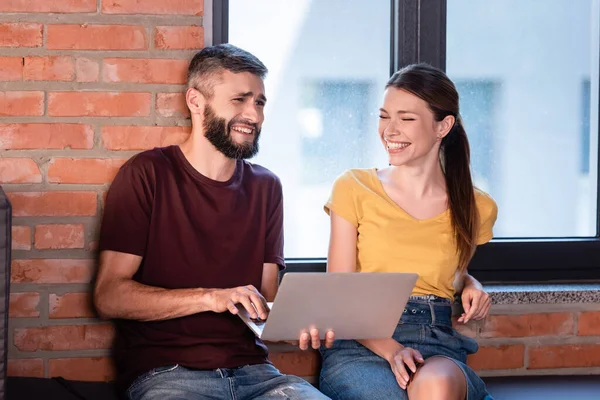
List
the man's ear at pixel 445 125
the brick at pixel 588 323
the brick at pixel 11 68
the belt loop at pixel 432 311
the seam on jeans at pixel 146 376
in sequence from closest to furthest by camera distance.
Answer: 1. the seam on jeans at pixel 146 376
2. the brick at pixel 11 68
3. the belt loop at pixel 432 311
4. the man's ear at pixel 445 125
5. the brick at pixel 588 323

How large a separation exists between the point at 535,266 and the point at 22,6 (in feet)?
5.55

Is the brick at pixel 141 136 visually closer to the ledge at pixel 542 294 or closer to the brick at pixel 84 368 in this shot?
the brick at pixel 84 368

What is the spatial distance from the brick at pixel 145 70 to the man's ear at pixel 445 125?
2.37 feet


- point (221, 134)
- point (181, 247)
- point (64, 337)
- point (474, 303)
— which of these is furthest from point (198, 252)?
point (474, 303)

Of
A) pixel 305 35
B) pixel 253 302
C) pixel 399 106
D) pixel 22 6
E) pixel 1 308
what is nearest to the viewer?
pixel 1 308

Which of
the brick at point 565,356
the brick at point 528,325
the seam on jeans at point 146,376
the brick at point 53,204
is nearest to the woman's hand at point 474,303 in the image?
the brick at point 528,325

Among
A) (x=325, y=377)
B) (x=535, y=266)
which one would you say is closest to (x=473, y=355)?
(x=535, y=266)

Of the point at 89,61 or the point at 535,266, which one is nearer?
the point at 89,61

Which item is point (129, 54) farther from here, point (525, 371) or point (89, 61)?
point (525, 371)

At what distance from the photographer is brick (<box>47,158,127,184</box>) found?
2223 millimetres

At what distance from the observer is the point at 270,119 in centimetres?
254

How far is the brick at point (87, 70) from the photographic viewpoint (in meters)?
2.21

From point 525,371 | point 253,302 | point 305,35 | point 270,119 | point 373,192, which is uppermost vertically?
point 305,35

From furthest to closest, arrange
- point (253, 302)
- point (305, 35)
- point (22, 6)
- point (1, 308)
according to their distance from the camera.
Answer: point (305, 35) < point (22, 6) < point (253, 302) < point (1, 308)
